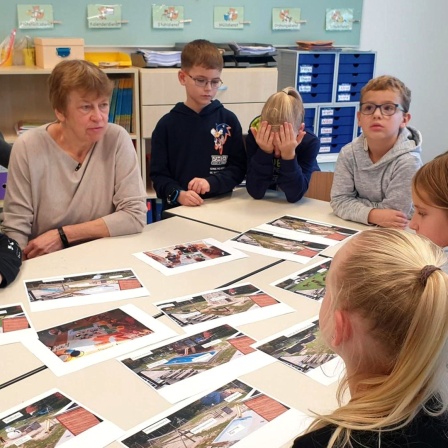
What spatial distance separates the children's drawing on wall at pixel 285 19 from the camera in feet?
14.0

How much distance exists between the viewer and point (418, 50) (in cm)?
486

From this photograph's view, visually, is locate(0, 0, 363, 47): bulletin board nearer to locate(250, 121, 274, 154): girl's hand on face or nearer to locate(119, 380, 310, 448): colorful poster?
locate(250, 121, 274, 154): girl's hand on face

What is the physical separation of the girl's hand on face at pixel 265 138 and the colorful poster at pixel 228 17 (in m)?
1.98

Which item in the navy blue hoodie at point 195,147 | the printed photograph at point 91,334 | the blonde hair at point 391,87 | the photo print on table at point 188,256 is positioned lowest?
the printed photograph at point 91,334

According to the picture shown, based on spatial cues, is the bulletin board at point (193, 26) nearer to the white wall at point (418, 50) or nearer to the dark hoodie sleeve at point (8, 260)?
the white wall at point (418, 50)

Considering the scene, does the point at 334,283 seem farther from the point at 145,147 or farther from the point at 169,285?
the point at 145,147

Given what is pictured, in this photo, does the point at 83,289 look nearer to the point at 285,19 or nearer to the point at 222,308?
the point at 222,308

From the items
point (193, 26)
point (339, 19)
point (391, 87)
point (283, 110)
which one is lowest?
point (283, 110)

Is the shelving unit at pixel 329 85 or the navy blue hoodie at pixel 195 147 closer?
the navy blue hoodie at pixel 195 147

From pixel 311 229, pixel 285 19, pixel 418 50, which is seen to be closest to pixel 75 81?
pixel 311 229

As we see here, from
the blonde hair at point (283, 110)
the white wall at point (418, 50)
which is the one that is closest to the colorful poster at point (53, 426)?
the blonde hair at point (283, 110)

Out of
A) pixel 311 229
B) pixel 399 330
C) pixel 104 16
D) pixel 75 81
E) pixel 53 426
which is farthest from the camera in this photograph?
pixel 104 16

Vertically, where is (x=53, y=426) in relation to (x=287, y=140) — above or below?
below

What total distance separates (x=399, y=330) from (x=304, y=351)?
0.54 metres
